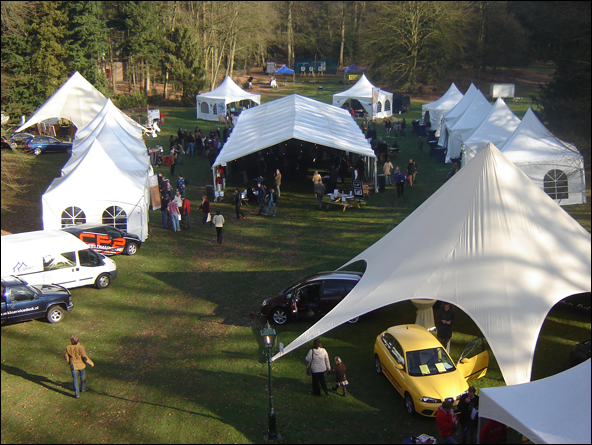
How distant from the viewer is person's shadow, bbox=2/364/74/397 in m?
10.7

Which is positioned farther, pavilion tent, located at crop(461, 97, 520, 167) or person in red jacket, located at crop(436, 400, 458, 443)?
pavilion tent, located at crop(461, 97, 520, 167)

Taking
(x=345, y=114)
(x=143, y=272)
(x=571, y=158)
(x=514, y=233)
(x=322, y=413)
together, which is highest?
(x=345, y=114)

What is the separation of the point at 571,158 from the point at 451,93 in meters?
20.4

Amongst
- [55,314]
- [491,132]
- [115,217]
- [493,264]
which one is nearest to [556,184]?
[491,132]

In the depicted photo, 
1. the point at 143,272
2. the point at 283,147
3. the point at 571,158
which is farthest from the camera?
the point at 283,147

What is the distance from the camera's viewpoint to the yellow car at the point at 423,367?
9250 mm

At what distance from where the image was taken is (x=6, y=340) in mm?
12758

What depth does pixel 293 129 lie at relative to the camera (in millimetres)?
24359

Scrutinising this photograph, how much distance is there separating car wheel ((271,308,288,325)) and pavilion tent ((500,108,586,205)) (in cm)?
1324

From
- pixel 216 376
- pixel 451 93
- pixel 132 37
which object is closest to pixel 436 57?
pixel 451 93

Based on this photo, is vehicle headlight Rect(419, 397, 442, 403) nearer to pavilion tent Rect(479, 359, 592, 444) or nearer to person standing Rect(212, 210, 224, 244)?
→ pavilion tent Rect(479, 359, 592, 444)

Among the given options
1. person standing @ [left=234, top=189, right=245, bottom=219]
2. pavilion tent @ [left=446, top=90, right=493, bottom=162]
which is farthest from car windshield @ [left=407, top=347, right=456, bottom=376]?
pavilion tent @ [left=446, top=90, right=493, bottom=162]

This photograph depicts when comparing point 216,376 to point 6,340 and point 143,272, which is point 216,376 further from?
point 143,272

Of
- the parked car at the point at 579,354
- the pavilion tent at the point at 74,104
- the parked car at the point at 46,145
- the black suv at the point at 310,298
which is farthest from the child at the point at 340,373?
the pavilion tent at the point at 74,104
